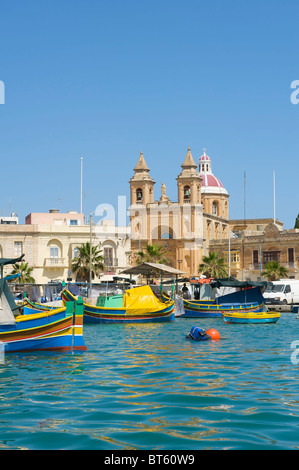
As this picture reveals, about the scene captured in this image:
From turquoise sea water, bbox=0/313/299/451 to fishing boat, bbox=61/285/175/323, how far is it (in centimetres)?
1309

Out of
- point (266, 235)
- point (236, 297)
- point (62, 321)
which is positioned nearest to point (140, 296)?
point (236, 297)

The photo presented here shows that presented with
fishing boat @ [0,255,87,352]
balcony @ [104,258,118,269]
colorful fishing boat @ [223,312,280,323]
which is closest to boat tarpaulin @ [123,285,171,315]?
colorful fishing boat @ [223,312,280,323]

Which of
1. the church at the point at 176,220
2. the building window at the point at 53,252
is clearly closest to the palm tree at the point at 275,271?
the church at the point at 176,220

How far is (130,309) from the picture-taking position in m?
36.6

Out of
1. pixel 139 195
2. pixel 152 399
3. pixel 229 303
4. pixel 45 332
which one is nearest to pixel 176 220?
pixel 139 195

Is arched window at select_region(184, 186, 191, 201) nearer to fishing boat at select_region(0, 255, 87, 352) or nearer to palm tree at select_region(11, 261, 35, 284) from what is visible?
palm tree at select_region(11, 261, 35, 284)

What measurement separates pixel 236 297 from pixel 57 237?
28751 millimetres

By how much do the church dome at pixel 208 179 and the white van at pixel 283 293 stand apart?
43.7 metres

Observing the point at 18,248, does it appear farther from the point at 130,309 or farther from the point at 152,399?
the point at 152,399

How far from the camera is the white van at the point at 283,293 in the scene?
170 feet

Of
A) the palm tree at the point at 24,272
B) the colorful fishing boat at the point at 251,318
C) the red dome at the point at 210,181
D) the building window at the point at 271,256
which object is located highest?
the red dome at the point at 210,181

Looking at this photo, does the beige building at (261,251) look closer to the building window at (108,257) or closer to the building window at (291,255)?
the building window at (291,255)

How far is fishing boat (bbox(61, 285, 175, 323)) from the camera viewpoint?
36.2m
